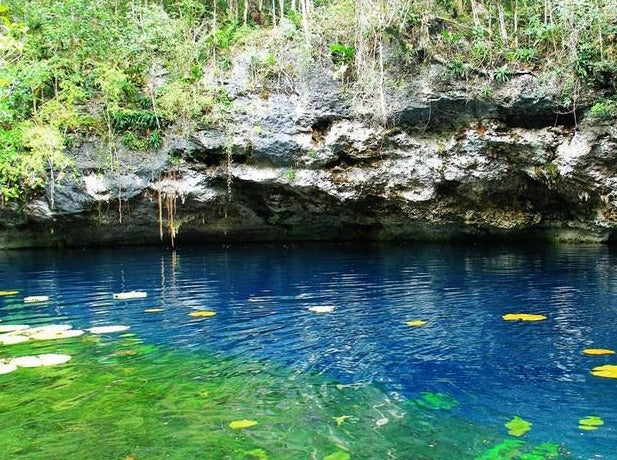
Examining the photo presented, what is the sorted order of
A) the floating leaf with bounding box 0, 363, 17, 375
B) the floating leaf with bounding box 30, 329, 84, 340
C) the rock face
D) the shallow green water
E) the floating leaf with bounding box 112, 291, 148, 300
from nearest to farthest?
the shallow green water < the floating leaf with bounding box 0, 363, 17, 375 < the floating leaf with bounding box 30, 329, 84, 340 < the floating leaf with bounding box 112, 291, 148, 300 < the rock face

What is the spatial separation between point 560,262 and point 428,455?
10.6 meters

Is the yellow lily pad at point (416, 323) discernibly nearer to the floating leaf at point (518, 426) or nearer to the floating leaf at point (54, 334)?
the floating leaf at point (518, 426)

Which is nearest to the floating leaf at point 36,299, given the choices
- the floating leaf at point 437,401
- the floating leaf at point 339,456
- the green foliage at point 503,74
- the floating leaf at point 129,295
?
the floating leaf at point 129,295

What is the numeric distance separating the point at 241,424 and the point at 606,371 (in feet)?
11.3

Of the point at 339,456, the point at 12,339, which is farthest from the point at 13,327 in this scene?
the point at 339,456

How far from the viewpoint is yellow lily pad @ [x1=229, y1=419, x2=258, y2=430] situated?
4320 mm

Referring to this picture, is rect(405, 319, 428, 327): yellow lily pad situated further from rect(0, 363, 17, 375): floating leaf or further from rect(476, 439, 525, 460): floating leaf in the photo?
rect(0, 363, 17, 375): floating leaf

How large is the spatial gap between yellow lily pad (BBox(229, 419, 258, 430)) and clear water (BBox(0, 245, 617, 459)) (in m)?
0.08

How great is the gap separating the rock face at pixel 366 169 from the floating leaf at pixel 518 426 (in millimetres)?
11186

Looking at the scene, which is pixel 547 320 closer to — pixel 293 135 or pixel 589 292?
pixel 589 292

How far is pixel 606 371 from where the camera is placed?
534 centimetres

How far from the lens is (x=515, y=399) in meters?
4.80

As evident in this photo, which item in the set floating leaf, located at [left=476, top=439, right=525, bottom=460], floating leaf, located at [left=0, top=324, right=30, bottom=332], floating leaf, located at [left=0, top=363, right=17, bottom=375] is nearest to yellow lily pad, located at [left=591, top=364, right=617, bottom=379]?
floating leaf, located at [left=476, top=439, right=525, bottom=460]

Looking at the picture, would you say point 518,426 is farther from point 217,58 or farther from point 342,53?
point 217,58
